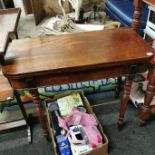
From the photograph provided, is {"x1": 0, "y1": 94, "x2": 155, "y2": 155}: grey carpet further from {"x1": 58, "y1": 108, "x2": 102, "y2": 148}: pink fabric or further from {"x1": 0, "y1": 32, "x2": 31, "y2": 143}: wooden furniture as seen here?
{"x1": 58, "y1": 108, "x2": 102, "y2": 148}: pink fabric

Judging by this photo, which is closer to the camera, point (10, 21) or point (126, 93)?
point (126, 93)

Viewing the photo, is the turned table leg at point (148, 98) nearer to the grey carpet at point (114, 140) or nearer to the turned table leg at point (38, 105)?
the grey carpet at point (114, 140)

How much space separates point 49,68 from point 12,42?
0.38 meters

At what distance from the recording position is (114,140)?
1377mm

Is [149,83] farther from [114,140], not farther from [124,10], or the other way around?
[124,10]

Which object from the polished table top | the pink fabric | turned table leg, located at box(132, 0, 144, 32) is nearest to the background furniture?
turned table leg, located at box(132, 0, 144, 32)

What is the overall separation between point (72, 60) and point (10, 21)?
4.24 feet

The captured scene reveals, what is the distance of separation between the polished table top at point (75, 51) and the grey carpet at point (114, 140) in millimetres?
680

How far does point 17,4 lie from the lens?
3467 millimetres

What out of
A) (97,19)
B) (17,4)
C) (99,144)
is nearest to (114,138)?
(99,144)

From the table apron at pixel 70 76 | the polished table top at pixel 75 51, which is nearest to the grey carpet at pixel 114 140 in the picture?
the table apron at pixel 70 76

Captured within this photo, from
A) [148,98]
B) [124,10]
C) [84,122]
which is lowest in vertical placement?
[84,122]

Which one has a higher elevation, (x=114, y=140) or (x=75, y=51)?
(x=75, y=51)

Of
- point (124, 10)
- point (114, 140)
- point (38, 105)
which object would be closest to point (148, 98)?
point (114, 140)
